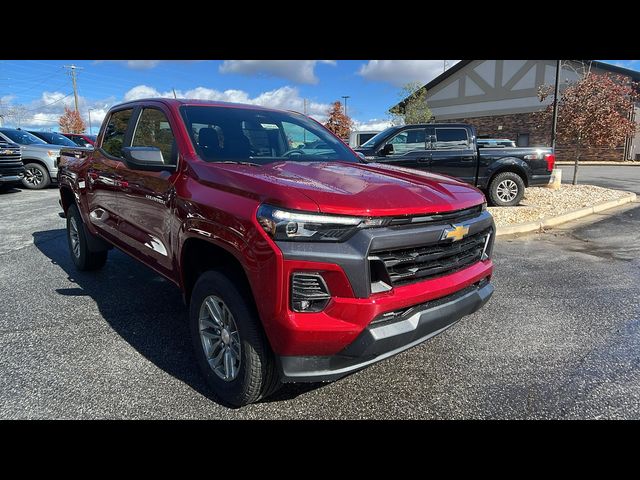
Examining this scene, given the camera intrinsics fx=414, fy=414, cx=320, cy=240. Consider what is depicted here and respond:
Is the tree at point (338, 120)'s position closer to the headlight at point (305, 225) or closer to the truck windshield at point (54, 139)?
the truck windshield at point (54, 139)

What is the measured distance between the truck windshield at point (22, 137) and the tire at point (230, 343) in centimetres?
1411

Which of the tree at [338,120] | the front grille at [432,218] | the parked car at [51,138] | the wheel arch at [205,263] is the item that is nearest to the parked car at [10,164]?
the parked car at [51,138]

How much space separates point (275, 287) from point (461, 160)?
780 cm

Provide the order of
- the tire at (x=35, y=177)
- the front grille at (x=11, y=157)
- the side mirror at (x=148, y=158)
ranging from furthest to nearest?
the tire at (x=35, y=177)
the front grille at (x=11, y=157)
the side mirror at (x=148, y=158)

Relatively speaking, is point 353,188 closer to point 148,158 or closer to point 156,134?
point 148,158

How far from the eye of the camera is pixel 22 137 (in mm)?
13539

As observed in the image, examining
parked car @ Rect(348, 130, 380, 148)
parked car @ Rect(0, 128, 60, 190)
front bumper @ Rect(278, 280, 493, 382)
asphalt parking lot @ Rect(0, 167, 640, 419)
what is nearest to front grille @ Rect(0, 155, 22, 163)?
parked car @ Rect(0, 128, 60, 190)

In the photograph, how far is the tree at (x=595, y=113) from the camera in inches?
449

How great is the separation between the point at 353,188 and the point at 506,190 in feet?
25.9

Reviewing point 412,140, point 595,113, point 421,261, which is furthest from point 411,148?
point 421,261

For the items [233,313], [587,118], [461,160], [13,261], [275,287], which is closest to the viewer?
[275,287]

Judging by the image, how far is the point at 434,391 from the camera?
2.66 m
